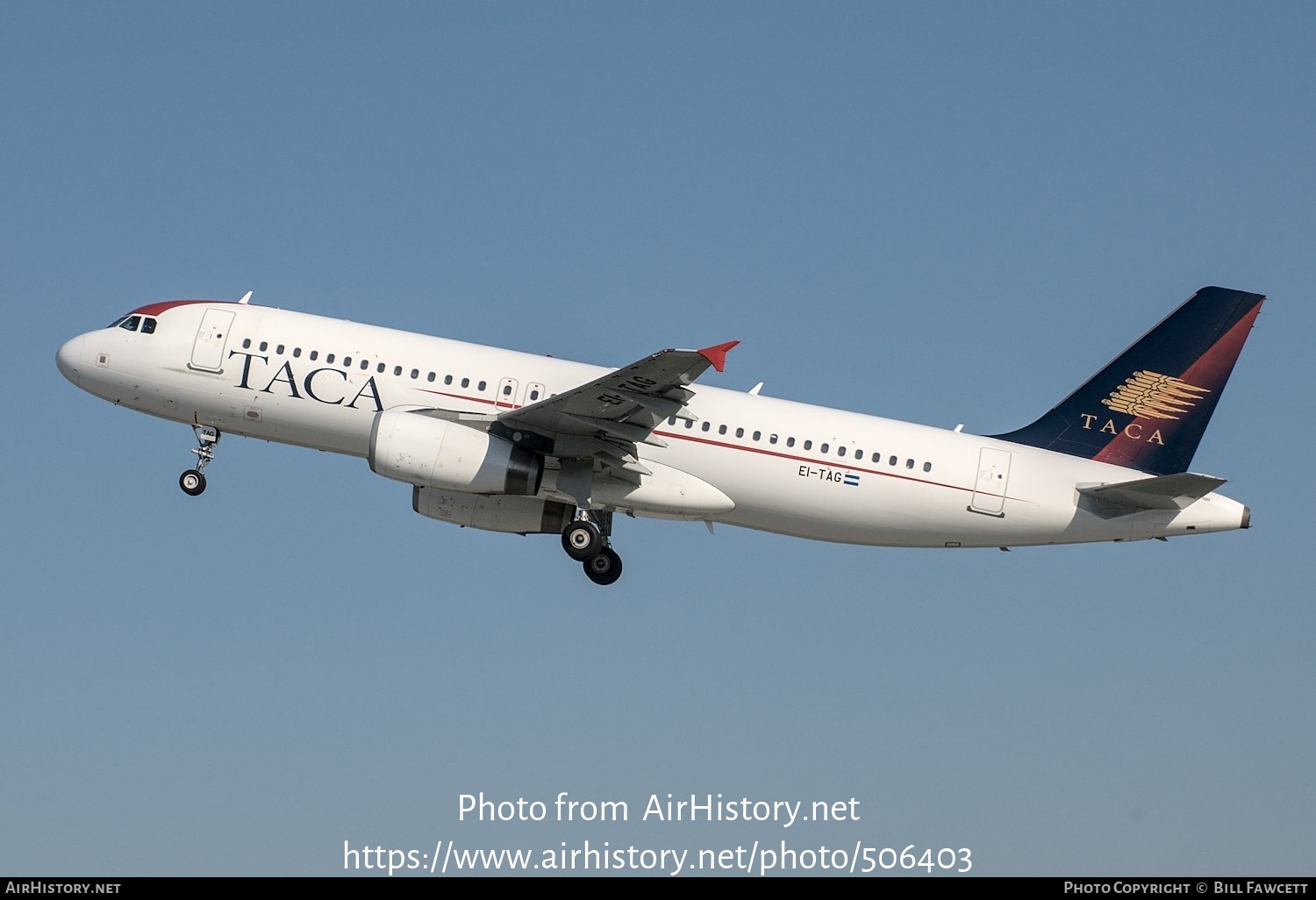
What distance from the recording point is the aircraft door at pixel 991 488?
1405 inches

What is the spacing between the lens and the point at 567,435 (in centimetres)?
3516

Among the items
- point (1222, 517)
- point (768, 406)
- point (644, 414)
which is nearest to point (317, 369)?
point (644, 414)

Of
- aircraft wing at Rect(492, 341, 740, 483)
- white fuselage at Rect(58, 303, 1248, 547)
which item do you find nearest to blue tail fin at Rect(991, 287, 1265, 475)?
white fuselage at Rect(58, 303, 1248, 547)

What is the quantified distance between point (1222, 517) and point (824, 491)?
29.6 ft

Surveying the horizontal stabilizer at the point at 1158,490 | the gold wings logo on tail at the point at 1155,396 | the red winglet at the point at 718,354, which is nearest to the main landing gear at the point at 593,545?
the red winglet at the point at 718,354

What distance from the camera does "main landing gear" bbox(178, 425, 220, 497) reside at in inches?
1492

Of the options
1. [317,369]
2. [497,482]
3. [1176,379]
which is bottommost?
[497,482]

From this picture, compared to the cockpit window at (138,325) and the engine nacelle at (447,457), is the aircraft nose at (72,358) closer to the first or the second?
the cockpit window at (138,325)

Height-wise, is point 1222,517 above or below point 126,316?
below

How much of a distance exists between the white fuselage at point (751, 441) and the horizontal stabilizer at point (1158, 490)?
30cm

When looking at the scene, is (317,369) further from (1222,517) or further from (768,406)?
(1222,517)

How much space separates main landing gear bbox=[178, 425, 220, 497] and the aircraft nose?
11.4ft

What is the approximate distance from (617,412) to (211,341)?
34.1ft

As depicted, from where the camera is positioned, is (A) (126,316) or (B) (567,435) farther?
(A) (126,316)
